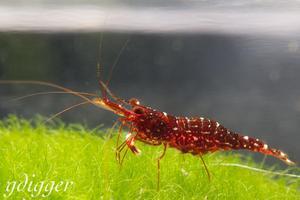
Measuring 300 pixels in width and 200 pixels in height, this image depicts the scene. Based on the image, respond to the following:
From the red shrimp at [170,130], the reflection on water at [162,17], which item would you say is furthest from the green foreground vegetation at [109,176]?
the reflection on water at [162,17]

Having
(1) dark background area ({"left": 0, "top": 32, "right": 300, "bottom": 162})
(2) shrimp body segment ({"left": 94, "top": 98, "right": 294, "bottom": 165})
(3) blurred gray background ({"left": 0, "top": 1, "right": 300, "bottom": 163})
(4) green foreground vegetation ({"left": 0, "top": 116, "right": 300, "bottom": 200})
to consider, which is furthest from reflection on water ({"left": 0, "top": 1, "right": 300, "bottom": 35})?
(2) shrimp body segment ({"left": 94, "top": 98, "right": 294, "bottom": 165})

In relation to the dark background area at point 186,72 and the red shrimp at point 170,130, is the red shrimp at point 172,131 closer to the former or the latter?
the red shrimp at point 170,130

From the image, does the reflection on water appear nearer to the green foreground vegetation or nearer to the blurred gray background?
the blurred gray background

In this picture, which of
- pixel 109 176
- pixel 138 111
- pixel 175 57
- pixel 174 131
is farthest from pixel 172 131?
pixel 175 57

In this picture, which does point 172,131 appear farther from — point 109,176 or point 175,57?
point 175,57

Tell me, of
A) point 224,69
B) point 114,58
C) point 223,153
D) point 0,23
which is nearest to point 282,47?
point 224,69

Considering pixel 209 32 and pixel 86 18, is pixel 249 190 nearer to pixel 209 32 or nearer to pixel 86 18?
pixel 209 32
